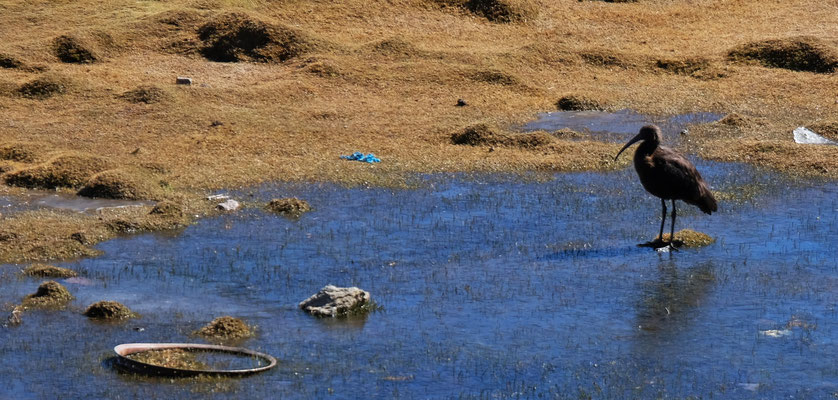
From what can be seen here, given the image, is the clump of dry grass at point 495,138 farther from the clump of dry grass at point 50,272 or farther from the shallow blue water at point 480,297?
the clump of dry grass at point 50,272

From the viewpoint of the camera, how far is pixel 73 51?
843 inches

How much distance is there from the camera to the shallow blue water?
9.09m

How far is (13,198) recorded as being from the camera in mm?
14227

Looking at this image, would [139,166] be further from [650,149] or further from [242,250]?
[650,149]

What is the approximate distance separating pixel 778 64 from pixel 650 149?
9731 mm

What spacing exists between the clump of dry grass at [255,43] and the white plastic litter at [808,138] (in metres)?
8.87

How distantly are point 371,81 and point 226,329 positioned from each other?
35.6 feet

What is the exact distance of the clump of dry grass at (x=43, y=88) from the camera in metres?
19.2

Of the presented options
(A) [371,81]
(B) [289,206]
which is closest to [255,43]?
(A) [371,81]

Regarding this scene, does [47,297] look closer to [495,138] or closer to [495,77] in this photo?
[495,138]

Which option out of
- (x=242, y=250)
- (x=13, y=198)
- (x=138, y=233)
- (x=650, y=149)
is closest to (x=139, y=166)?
(x=13, y=198)

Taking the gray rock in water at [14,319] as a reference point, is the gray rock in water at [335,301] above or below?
above

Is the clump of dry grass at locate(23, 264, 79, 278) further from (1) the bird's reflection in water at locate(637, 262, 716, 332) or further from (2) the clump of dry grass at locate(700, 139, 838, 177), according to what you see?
(2) the clump of dry grass at locate(700, 139, 838, 177)

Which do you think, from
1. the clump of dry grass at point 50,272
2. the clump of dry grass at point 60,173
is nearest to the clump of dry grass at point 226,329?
the clump of dry grass at point 50,272
